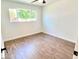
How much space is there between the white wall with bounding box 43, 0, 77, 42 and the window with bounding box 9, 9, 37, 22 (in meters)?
1.05

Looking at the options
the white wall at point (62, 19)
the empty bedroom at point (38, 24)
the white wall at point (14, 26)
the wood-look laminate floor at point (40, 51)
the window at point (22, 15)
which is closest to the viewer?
the wood-look laminate floor at point (40, 51)

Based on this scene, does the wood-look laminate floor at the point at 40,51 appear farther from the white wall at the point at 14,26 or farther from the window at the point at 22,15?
the window at the point at 22,15

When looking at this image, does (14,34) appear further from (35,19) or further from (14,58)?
(14,58)

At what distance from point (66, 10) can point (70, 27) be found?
37.8 inches

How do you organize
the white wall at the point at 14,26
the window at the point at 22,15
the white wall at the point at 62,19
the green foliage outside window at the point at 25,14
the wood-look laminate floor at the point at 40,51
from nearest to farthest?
1. the wood-look laminate floor at the point at 40,51
2. the white wall at the point at 62,19
3. the white wall at the point at 14,26
4. the window at the point at 22,15
5. the green foliage outside window at the point at 25,14

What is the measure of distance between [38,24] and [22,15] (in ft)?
5.48

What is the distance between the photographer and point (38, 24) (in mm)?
6586

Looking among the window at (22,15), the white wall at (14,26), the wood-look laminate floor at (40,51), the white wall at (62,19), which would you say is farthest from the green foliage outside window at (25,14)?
the wood-look laminate floor at (40,51)

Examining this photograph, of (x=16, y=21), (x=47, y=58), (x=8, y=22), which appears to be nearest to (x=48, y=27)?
(x=16, y=21)

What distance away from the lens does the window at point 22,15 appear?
476 centimetres

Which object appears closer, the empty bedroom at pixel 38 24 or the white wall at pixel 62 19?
the empty bedroom at pixel 38 24

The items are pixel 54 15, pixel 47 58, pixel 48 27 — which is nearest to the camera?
pixel 47 58

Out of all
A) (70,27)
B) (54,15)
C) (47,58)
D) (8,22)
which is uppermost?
(54,15)

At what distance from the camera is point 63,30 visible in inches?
191
